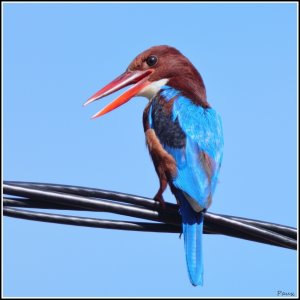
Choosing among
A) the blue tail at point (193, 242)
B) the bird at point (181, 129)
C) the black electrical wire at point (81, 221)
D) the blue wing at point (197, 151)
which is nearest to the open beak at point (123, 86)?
the bird at point (181, 129)

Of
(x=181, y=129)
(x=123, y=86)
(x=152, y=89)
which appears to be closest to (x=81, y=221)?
(x=181, y=129)

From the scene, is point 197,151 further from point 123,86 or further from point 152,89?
point 123,86

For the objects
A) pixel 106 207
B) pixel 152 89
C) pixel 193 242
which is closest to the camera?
pixel 106 207

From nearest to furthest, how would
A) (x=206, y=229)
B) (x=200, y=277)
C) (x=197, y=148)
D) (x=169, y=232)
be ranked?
(x=169, y=232) < (x=206, y=229) < (x=200, y=277) < (x=197, y=148)

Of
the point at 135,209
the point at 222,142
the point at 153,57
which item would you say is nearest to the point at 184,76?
the point at 153,57

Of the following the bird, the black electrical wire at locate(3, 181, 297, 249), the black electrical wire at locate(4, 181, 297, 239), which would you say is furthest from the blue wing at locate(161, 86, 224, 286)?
the black electrical wire at locate(4, 181, 297, 239)

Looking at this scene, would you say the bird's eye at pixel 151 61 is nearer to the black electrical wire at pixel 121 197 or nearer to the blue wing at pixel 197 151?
the blue wing at pixel 197 151

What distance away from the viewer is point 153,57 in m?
5.23

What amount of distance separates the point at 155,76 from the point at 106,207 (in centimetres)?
259

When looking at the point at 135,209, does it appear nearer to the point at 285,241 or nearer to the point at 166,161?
the point at 285,241

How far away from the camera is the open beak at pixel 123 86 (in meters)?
4.89

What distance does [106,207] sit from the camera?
2.67m

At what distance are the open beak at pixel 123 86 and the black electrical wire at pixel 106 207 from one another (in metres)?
2.08

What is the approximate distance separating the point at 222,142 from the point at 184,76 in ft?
3.23
